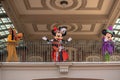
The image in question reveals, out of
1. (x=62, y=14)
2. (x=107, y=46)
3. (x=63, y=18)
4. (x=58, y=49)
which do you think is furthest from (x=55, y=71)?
(x=63, y=18)

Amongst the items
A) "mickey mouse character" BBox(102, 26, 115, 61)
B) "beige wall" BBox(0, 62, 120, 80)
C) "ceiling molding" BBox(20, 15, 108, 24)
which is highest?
"mickey mouse character" BBox(102, 26, 115, 61)

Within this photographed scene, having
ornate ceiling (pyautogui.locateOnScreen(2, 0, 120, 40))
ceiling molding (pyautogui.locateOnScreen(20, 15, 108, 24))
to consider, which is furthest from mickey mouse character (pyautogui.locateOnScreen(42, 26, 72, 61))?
ceiling molding (pyautogui.locateOnScreen(20, 15, 108, 24))

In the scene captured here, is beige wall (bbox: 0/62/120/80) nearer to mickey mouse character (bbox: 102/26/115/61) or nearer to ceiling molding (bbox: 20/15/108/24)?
mickey mouse character (bbox: 102/26/115/61)

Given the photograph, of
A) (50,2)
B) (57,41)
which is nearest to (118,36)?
(50,2)

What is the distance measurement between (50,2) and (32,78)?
9.56m

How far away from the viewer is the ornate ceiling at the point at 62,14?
20.2m

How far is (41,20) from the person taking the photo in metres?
22.5

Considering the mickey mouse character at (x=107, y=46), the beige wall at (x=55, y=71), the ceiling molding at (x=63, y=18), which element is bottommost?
the ceiling molding at (x=63, y=18)

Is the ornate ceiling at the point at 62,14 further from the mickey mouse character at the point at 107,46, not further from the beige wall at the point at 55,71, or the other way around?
the beige wall at the point at 55,71

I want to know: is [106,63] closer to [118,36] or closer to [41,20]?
[41,20]

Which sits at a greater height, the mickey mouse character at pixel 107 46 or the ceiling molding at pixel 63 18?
the mickey mouse character at pixel 107 46

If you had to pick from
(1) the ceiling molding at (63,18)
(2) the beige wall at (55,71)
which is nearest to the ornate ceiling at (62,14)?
(1) the ceiling molding at (63,18)

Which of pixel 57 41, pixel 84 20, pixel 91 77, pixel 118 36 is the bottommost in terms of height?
pixel 118 36

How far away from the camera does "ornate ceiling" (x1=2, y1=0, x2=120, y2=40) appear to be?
20203 millimetres
